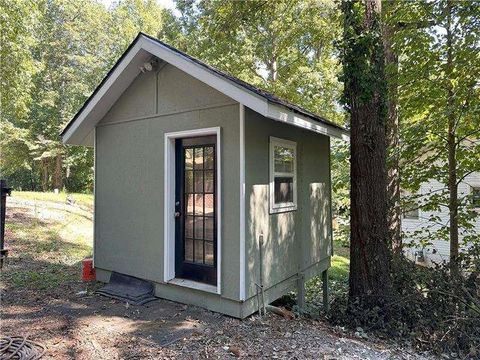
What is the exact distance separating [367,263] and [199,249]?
252cm

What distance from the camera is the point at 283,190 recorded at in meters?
5.59

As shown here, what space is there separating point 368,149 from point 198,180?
102 inches

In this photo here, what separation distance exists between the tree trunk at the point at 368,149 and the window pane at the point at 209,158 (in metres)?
2.17

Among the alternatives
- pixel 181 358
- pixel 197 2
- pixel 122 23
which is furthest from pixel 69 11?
pixel 181 358

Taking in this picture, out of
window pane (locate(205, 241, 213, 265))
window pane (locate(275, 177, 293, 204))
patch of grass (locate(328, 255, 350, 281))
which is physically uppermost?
window pane (locate(275, 177, 293, 204))

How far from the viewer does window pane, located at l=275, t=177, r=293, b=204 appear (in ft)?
17.7

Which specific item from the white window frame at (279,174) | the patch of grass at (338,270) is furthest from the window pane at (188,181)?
the patch of grass at (338,270)

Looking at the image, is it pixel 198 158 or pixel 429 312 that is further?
pixel 198 158

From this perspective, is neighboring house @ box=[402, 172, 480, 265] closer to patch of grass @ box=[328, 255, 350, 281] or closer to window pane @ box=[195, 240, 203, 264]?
patch of grass @ box=[328, 255, 350, 281]

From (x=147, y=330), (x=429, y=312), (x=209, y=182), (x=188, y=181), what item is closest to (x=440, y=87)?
(x=429, y=312)

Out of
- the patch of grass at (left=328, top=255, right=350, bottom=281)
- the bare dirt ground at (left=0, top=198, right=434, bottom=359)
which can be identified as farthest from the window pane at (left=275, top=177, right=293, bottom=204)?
the patch of grass at (left=328, top=255, right=350, bottom=281)

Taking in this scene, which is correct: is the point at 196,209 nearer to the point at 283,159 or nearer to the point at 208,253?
the point at 208,253

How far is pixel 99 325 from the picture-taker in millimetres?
4281

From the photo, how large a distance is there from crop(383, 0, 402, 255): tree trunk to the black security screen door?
3608mm
